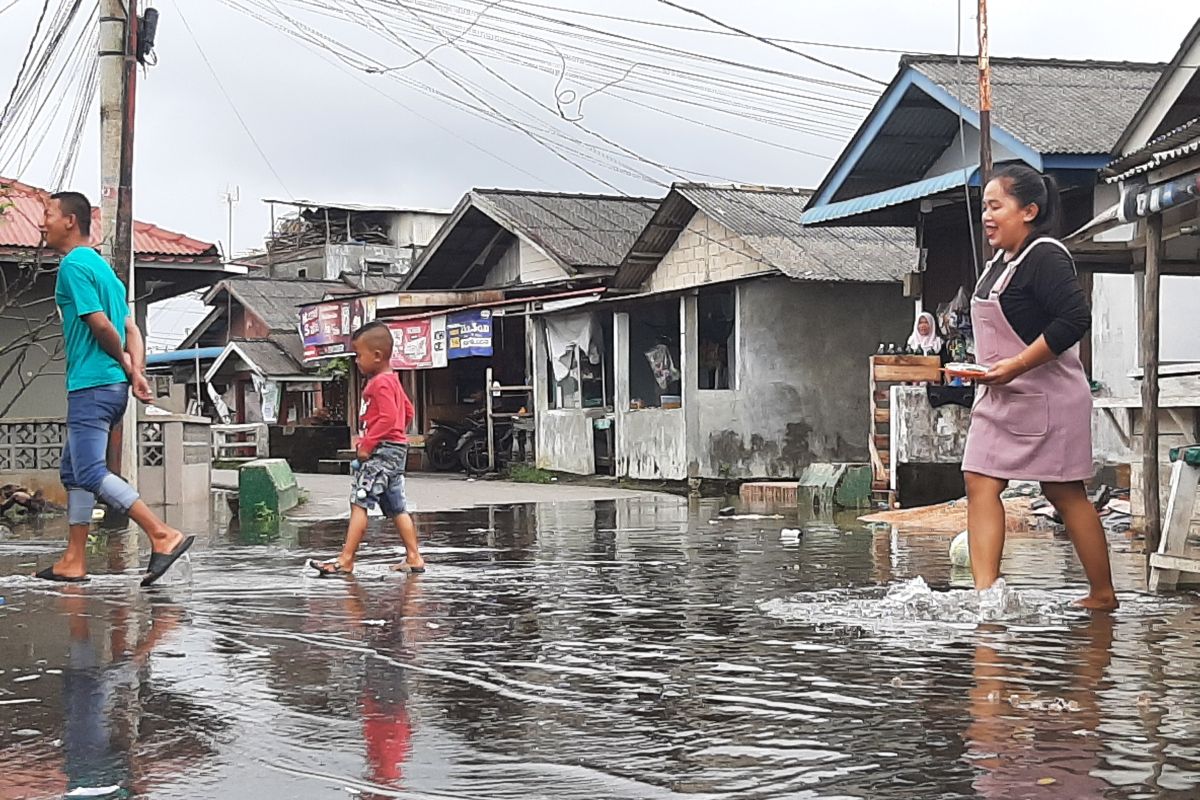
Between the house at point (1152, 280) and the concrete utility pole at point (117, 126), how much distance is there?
26.3 ft

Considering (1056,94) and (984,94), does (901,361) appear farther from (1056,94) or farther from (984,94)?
(1056,94)

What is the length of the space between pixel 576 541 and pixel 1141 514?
424 cm

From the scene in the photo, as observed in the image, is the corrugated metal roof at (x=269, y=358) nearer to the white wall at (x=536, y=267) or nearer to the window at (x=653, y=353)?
the white wall at (x=536, y=267)

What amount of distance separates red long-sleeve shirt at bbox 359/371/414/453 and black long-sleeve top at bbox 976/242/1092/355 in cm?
371

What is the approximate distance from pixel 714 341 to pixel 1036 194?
54.5 ft

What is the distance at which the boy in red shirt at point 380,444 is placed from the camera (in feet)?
28.3

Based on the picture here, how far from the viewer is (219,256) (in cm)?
2003

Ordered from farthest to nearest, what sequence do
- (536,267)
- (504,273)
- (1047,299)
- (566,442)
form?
(504,273) → (536,267) → (566,442) → (1047,299)

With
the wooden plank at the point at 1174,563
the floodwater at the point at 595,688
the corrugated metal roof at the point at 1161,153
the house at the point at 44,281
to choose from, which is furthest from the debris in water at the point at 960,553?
the house at the point at 44,281

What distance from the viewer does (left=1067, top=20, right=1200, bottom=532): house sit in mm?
7457

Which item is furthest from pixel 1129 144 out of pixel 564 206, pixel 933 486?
pixel 564 206

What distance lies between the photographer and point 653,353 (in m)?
24.0

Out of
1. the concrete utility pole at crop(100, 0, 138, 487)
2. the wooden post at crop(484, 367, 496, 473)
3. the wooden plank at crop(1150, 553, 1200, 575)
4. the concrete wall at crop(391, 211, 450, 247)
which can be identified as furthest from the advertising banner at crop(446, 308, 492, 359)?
the concrete wall at crop(391, 211, 450, 247)

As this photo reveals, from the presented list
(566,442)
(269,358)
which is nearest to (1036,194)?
(566,442)
